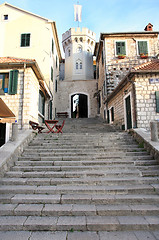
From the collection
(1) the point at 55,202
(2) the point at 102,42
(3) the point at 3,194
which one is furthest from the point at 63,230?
(2) the point at 102,42

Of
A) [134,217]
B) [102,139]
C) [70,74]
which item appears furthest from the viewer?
[70,74]

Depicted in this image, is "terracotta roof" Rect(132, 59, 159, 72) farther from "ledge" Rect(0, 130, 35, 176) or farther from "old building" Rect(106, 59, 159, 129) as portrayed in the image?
"ledge" Rect(0, 130, 35, 176)

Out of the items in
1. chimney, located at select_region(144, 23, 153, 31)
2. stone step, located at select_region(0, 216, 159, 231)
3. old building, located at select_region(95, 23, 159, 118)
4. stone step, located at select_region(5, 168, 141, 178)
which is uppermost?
chimney, located at select_region(144, 23, 153, 31)

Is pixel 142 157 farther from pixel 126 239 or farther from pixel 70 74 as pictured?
pixel 70 74

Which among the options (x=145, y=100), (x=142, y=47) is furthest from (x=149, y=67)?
(x=142, y=47)

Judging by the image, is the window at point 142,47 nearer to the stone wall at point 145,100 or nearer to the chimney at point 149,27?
the chimney at point 149,27

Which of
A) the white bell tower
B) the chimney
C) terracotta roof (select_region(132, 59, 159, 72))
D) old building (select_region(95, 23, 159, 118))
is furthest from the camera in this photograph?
the white bell tower

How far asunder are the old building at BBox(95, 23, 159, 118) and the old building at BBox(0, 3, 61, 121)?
17.3 feet

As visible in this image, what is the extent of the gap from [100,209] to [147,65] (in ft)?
29.2

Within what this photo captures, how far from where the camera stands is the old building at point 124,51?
1380 cm

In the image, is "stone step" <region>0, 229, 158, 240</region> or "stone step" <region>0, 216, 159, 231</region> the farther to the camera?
"stone step" <region>0, 216, 159, 231</region>

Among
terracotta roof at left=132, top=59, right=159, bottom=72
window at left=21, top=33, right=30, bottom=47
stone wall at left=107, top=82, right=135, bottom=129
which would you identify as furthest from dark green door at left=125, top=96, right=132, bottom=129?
window at left=21, top=33, right=30, bottom=47

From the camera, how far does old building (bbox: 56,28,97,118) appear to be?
65.1 feet

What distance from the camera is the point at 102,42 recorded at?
14.8 m
